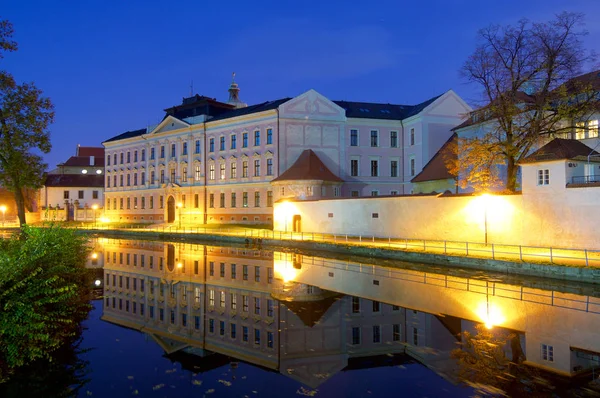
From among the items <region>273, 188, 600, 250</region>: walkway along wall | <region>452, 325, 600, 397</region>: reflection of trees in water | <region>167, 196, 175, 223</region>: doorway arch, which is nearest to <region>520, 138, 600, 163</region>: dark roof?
<region>273, 188, 600, 250</region>: walkway along wall

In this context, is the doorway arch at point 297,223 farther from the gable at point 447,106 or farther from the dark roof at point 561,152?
the dark roof at point 561,152

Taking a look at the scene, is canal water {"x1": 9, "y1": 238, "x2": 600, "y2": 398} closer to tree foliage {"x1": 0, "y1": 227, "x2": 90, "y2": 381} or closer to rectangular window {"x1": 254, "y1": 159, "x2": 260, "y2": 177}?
tree foliage {"x1": 0, "y1": 227, "x2": 90, "y2": 381}

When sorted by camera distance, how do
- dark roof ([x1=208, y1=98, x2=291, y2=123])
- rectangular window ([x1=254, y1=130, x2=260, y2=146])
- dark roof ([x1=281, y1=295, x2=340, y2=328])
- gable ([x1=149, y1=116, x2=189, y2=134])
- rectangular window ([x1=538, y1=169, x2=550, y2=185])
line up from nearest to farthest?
dark roof ([x1=281, y1=295, x2=340, y2=328]) → rectangular window ([x1=538, y1=169, x2=550, y2=185]) → dark roof ([x1=208, y1=98, x2=291, y2=123]) → rectangular window ([x1=254, y1=130, x2=260, y2=146]) → gable ([x1=149, y1=116, x2=189, y2=134])

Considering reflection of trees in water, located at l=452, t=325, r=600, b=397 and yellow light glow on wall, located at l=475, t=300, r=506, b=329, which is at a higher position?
yellow light glow on wall, located at l=475, t=300, r=506, b=329

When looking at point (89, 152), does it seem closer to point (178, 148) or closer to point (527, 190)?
point (178, 148)

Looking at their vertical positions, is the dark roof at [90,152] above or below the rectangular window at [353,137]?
above

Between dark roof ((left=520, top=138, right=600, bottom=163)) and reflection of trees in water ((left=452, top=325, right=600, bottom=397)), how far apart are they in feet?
50.9

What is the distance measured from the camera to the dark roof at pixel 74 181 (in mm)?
81188

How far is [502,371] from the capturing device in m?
8.88

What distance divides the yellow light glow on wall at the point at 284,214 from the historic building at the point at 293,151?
8.11ft

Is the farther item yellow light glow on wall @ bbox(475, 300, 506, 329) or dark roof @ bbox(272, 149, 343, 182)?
dark roof @ bbox(272, 149, 343, 182)

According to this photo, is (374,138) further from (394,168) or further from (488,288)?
(488,288)

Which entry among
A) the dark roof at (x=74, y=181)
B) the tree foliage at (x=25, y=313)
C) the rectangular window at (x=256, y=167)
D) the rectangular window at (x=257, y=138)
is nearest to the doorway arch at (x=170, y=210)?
the rectangular window at (x=256, y=167)

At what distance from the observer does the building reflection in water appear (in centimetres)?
1012
